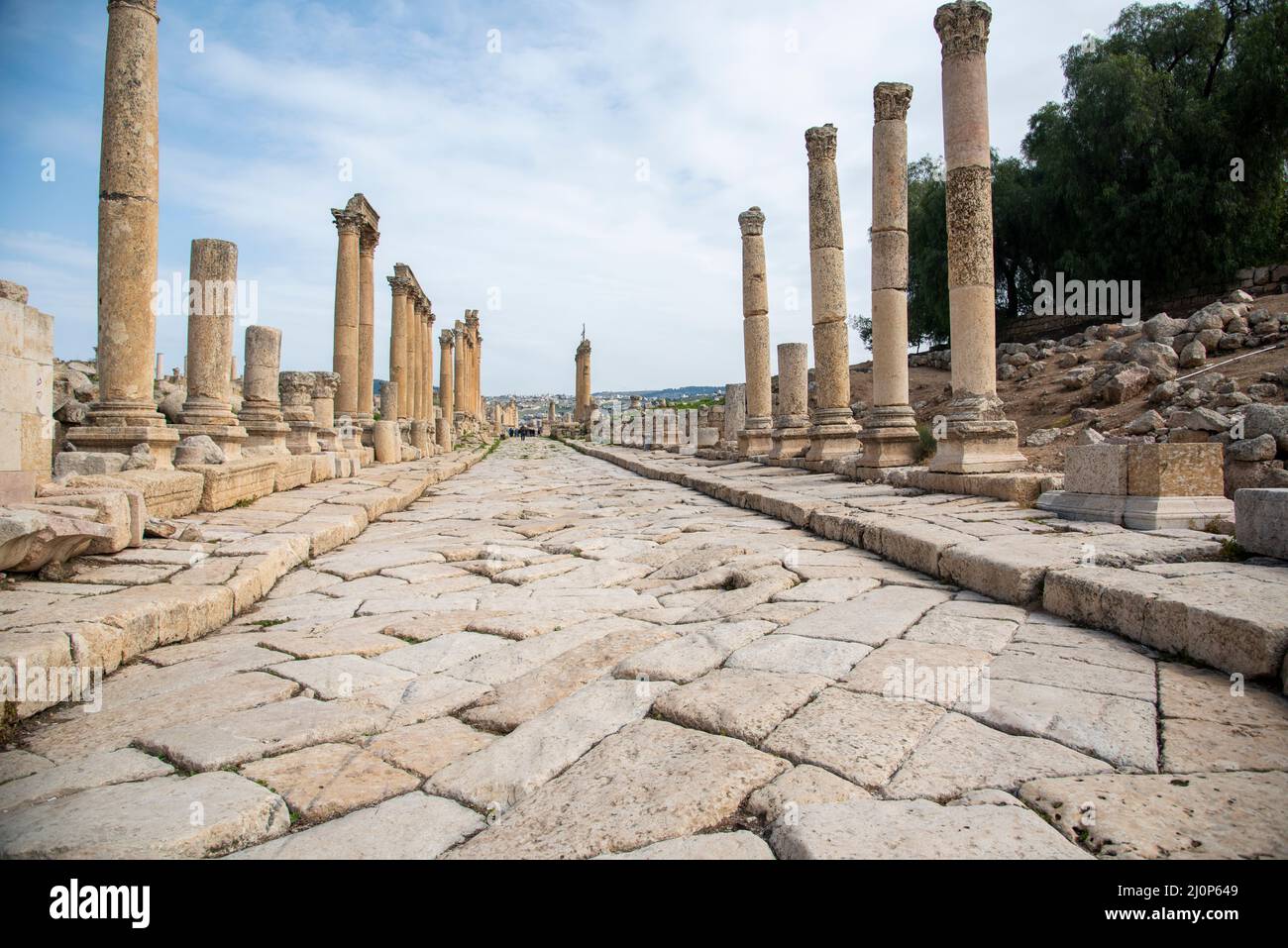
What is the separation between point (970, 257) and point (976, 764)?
7973 mm

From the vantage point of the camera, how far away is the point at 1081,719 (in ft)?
8.39

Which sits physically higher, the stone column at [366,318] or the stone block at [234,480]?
the stone column at [366,318]

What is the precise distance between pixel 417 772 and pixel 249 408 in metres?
11.0

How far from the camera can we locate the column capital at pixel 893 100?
36.8 ft

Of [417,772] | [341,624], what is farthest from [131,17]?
[417,772]

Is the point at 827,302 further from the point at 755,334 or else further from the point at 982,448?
the point at 982,448

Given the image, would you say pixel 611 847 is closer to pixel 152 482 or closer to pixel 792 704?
pixel 792 704

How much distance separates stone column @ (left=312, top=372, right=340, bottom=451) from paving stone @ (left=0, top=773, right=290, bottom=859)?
41.9 feet

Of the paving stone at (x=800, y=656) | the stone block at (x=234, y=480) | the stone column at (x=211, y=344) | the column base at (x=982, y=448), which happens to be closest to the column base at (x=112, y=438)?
the stone block at (x=234, y=480)

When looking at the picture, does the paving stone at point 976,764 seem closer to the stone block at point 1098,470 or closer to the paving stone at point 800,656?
the paving stone at point 800,656

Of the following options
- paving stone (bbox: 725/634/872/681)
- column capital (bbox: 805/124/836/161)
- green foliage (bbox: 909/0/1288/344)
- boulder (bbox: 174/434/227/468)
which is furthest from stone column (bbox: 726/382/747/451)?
paving stone (bbox: 725/634/872/681)

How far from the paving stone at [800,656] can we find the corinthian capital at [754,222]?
47.8 ft

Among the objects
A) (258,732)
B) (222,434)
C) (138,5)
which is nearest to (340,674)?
(258,732)
